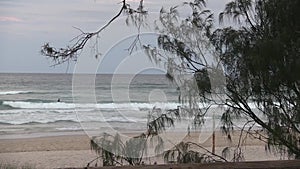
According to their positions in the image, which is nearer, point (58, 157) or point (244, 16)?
point (244, 16)

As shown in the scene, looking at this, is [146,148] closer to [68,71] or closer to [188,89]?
[188,89]

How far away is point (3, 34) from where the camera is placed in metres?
2.13

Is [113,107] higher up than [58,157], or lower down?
higher up

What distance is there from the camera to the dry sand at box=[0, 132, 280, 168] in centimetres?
262

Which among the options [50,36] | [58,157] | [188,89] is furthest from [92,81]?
[58,157]

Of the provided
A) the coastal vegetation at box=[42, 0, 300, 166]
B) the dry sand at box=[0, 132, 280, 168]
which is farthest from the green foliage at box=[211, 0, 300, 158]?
the dry sand at box=[0, 132, 280, 168]

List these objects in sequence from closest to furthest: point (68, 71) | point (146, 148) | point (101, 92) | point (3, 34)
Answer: point (3, 34)
point (68, 71)
point (146, 148)
point (101, 92)

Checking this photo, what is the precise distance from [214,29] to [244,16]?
0.17 m

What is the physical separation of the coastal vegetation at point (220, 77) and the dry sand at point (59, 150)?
76 millimetres

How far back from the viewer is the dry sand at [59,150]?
2.62 m

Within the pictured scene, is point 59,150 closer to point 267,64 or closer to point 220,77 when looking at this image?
point 220,77

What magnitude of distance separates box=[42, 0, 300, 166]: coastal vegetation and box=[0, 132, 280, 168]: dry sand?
0.08 metres

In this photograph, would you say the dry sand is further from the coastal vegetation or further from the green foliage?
the green foliage

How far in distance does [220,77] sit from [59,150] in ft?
12.9
